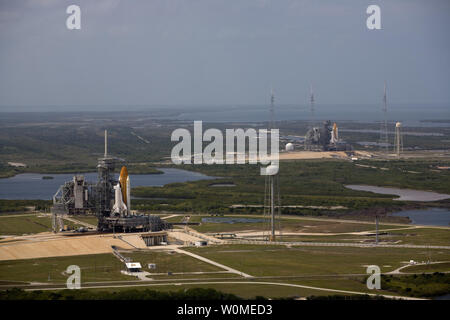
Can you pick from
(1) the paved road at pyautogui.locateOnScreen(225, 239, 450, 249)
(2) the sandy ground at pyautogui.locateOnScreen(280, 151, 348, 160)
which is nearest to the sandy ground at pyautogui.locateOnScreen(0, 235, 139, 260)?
(1) the paved road at pyautogui.locateOnScreen(225, 239, 450, 249)

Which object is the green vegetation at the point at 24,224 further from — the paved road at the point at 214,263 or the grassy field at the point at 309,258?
the grassy field at the point at 309,258

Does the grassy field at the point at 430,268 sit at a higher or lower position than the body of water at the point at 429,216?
lower

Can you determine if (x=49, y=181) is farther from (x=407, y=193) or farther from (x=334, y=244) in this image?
(x=334, y=244)

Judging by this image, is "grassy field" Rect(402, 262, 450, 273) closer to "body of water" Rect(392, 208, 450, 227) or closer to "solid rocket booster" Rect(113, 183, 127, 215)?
"body of water" Rect(392, 208, 450, 227)

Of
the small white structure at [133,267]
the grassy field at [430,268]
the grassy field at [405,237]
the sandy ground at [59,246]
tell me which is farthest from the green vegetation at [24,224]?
the grassy field at [430,268]

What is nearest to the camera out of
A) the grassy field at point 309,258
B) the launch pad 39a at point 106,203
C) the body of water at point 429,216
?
the grassy field at point 309,258

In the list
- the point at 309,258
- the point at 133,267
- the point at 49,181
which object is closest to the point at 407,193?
the point at 309,258
